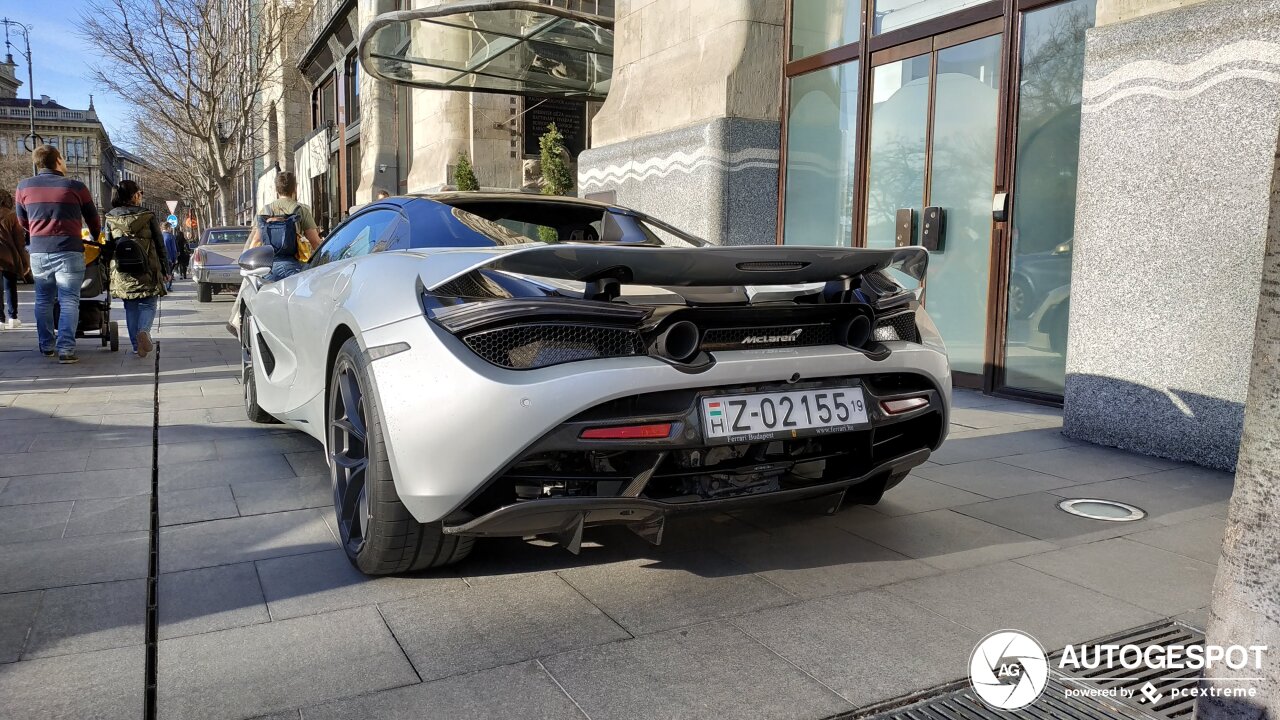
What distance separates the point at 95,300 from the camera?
948 cm

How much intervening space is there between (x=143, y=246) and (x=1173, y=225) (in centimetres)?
865

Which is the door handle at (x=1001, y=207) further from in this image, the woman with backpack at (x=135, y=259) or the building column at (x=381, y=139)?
the building column at (x=381, y=139)

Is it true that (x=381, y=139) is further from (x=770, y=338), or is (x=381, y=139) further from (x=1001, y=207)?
(x=770, y=338)

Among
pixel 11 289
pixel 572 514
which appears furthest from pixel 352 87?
pixel 572 514

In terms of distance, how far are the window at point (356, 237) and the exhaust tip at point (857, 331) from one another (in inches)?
73.1

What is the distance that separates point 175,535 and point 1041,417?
5187 mm

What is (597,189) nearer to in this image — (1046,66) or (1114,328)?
(1046,66)

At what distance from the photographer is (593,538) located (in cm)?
349

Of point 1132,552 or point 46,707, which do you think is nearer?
point 46,707

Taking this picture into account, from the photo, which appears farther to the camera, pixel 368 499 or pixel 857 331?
pixel 857 331

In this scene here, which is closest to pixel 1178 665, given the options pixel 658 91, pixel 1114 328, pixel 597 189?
pixel 1114 328

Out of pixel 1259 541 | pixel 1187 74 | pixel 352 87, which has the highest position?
pixel 352 87

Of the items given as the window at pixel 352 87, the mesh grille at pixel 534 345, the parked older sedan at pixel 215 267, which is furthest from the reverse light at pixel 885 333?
the window at pixel 352 87

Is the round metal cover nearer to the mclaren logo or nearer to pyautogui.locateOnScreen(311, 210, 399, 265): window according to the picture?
the mclaren logo
